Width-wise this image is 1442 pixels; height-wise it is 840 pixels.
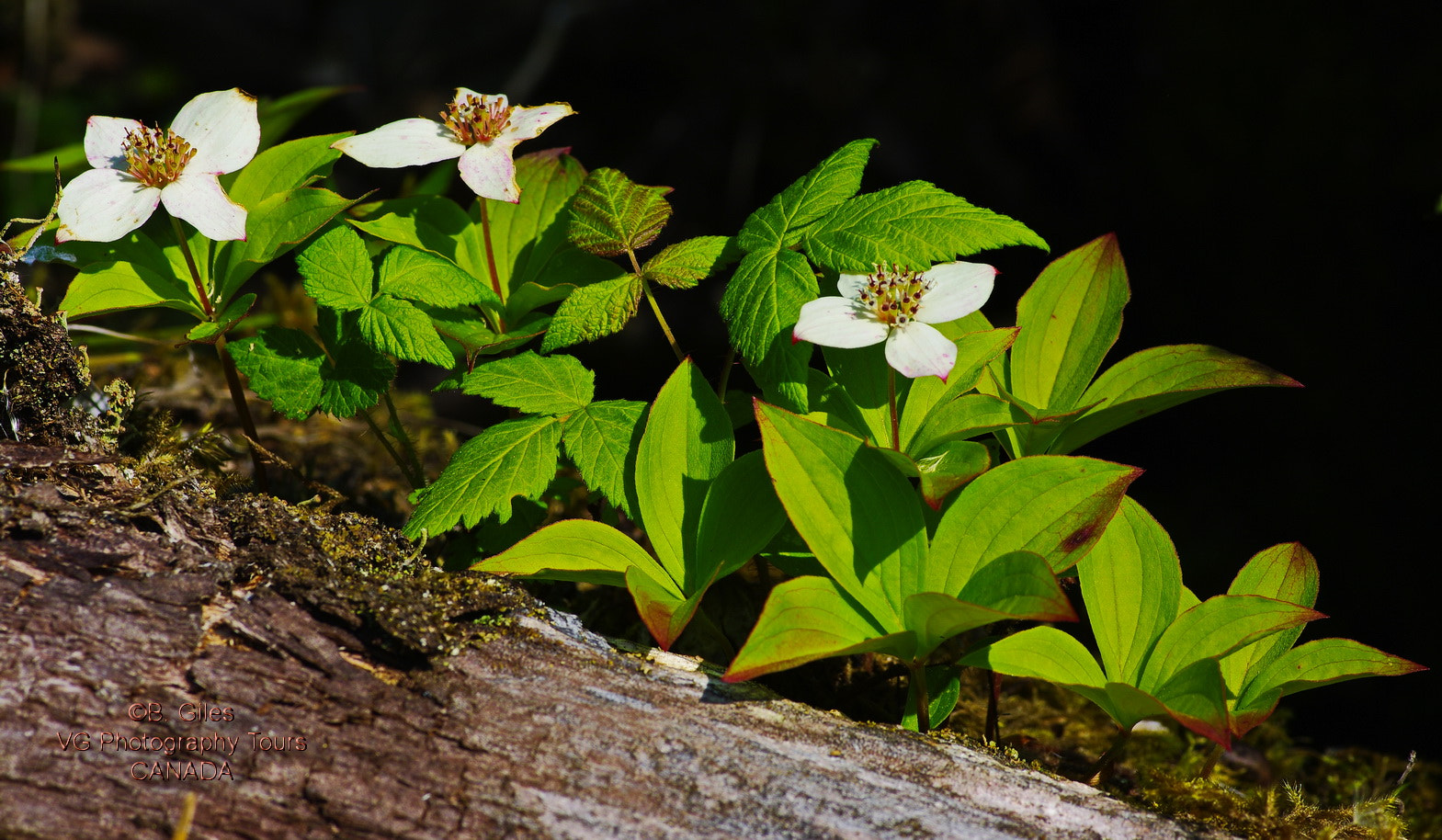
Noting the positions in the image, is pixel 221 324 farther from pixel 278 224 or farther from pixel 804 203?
pixel 804 203

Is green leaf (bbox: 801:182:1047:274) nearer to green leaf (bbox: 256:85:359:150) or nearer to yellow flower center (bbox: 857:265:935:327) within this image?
yellow flower center (bbox: 857:265:935:327)

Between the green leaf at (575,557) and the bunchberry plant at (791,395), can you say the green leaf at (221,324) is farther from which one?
the green leaf at (575,557)

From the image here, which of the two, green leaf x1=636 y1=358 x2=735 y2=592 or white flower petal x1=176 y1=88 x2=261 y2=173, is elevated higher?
white flower petal x1=176 y1=88 x2=261 y2=173

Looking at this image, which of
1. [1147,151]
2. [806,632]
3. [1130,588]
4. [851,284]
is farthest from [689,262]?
[1147,151]

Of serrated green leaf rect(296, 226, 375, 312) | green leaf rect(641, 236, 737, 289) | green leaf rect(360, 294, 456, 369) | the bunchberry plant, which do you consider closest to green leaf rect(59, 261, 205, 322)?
the bunchberry plant

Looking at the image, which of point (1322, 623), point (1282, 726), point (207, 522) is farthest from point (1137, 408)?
point (1322, 623)

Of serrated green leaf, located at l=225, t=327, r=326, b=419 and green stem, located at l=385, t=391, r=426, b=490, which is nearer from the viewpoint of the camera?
serrated green leaf, located at l=225, t=327, r=326, b=419

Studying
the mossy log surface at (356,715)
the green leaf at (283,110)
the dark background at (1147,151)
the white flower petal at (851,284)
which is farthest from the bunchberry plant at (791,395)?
the green leaf at (283,110)
